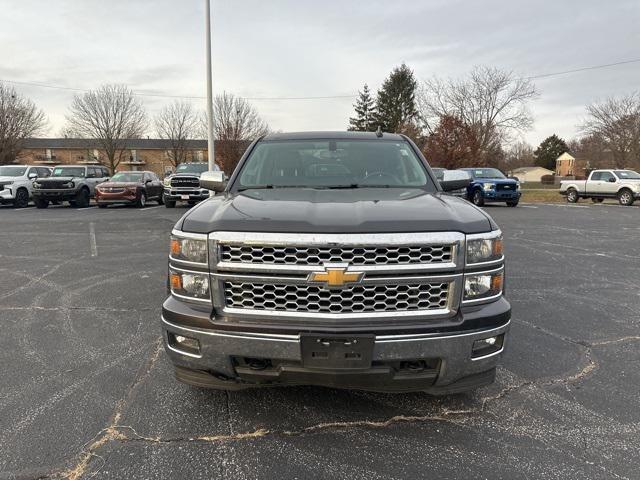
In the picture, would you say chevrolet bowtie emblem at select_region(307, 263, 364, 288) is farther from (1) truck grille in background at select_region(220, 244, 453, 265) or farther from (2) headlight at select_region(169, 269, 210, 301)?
(2) headlight at select_region(169, 269, 210, 301)

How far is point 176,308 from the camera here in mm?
2494

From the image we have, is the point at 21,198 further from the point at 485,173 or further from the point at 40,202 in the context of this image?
the point at 485,173

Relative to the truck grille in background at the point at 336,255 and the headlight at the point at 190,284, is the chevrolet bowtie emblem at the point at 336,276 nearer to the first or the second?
the truck grille in background at the point at 336,255

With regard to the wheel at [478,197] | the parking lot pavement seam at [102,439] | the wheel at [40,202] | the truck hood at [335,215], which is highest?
the truck hood at [335,215]

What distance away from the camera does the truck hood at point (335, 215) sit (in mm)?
2344

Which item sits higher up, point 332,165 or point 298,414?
point 332,165

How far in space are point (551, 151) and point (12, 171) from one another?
360 feet

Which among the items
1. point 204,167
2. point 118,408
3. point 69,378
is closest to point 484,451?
point 118,408

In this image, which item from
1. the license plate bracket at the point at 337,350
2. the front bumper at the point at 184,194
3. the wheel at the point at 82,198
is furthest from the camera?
the wheel at the point at 82,198

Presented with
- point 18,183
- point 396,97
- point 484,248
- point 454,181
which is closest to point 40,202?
point 18,183

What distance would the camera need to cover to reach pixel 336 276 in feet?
7.46

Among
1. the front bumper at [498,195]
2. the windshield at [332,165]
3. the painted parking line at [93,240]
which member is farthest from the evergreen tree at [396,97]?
the windshield at [332,165]

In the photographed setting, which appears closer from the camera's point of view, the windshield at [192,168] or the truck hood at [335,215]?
the truck hood at [335,215]

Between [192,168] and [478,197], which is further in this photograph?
[478,197]
